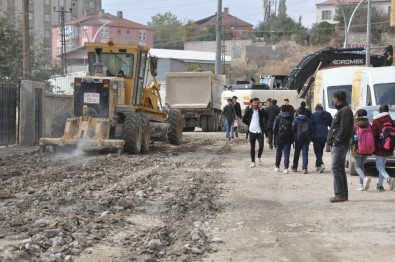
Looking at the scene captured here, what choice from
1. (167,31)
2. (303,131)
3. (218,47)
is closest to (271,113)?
(303,131)

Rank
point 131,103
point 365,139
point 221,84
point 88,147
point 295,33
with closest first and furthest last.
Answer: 1. point 365,139
2. point 88,147
3. point 131,103
4. point 221,84
5. point 295,33

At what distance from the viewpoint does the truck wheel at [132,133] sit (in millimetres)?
20562

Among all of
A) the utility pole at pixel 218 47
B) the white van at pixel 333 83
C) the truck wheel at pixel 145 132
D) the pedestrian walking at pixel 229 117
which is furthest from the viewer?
the utility pole at pixel 218 47

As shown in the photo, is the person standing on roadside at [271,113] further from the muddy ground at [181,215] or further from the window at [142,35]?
the window at [142,35]

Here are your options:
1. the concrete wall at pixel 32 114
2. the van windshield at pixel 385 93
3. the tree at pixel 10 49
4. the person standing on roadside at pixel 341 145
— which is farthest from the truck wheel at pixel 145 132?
the tree at pixel 10 49

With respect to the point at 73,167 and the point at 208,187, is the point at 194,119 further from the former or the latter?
the point at 208,187

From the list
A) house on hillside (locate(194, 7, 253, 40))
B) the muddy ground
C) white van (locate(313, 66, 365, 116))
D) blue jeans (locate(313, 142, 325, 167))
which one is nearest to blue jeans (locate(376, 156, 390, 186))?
the muddy ground

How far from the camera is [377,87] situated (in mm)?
19250

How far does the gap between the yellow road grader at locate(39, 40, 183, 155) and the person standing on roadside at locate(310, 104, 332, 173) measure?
5.14m

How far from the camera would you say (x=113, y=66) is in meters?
22.2

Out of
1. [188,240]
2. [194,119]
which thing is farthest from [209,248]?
[194,119]

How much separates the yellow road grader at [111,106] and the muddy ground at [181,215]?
2.14 m

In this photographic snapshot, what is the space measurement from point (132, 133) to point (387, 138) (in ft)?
27.5

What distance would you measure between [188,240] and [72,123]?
39.2 feet
